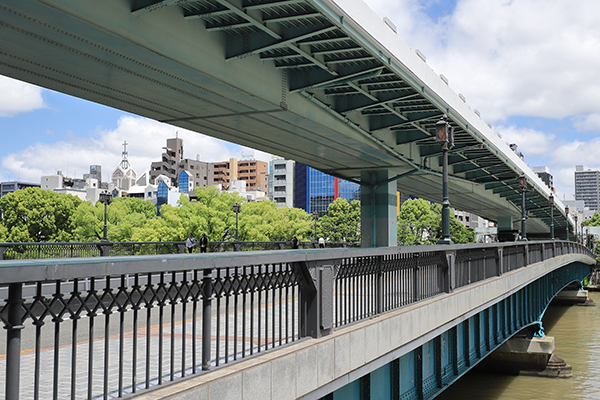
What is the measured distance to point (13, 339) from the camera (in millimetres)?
3619

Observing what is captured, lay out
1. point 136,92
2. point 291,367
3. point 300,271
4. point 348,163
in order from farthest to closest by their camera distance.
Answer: point 348,163
point 136,92
point 300,271
point 291,367

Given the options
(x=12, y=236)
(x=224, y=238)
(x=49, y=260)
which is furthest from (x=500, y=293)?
(x=12, y=236)

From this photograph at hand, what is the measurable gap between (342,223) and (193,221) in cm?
3379

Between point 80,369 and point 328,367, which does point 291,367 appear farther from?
point 80,369

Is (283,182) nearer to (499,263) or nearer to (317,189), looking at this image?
(317,189)

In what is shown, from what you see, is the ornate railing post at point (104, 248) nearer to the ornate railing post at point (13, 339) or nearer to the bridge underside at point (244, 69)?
the bridge underside at point (244, 69)

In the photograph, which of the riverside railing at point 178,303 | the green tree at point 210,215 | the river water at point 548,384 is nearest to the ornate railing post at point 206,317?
the riverside railing at point 178,303

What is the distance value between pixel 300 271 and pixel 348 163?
66.3ft

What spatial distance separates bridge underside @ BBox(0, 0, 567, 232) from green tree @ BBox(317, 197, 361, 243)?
50.1m

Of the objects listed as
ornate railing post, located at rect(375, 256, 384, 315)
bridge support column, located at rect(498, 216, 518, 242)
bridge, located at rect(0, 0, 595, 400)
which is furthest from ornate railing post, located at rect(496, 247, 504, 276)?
bridge support column, located at rect(498, 216, 518, 242)

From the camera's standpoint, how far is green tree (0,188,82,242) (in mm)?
64750

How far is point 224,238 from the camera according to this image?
158 feet

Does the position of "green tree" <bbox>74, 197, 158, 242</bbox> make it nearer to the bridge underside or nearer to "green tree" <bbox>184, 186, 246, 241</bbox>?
"green tree" <bbox>184, 186, 246, 241</bbox>

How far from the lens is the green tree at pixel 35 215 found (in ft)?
212
